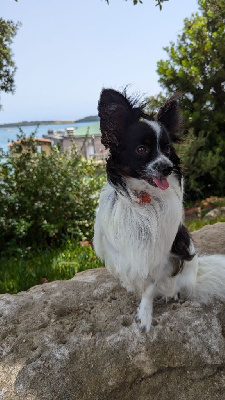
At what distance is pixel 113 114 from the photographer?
2076 millimetres

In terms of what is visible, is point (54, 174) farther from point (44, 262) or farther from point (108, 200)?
point (108, 200)

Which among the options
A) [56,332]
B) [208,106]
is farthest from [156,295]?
[208,106]

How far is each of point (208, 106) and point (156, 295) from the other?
556 centimetres

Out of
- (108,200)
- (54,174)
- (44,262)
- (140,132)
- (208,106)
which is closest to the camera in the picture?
(140,132)

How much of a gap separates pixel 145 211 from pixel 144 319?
0.73 metres

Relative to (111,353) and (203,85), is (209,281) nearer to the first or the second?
(111,353)

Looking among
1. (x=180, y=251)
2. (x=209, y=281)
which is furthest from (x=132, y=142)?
(x=209, y=281)

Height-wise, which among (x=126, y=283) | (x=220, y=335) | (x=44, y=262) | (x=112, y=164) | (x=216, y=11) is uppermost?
(x=216, y=11)

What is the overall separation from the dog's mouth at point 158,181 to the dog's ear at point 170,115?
1.34 feet

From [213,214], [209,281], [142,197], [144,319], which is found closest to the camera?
[142,197]

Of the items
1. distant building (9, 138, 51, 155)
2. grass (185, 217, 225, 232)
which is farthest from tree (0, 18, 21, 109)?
grass (185, 217, 225, 232)

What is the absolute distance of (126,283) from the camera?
103 inches

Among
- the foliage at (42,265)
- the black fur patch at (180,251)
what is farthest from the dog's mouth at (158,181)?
the foliage at (42,265)

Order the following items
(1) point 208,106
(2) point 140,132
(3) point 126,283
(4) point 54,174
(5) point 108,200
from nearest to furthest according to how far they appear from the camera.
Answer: (2) point 140,132
(5) point 108,200
(3) point 126,283
(4) point 54,174
(1) point 208,106
